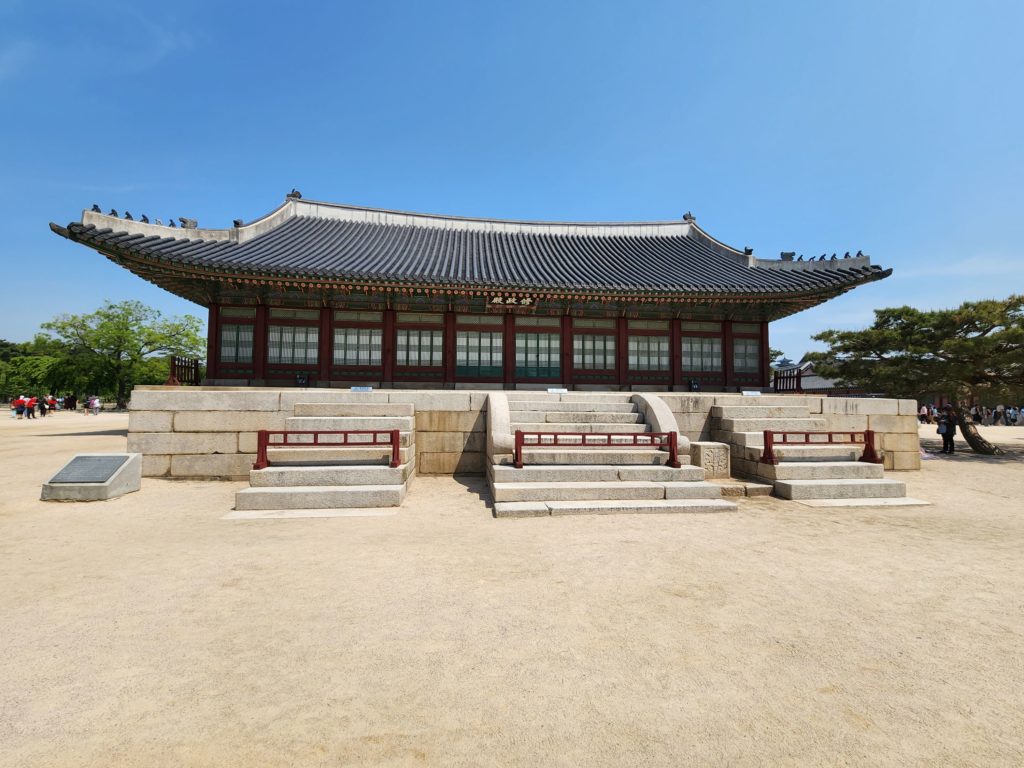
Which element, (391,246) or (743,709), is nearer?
(743,709)

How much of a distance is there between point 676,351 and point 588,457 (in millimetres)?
8862

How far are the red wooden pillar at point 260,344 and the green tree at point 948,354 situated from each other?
23.2 meters

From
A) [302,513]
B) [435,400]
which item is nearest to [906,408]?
[435,400]

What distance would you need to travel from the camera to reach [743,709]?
2.68 meters

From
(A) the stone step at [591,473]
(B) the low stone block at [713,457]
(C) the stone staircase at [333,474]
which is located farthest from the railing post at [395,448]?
(B) the low stone block at [713,457]

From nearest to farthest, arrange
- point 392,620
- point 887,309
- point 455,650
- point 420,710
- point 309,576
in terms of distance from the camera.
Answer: point 420,710
point 455,650
point 392,620
point 309,576
point 887,309

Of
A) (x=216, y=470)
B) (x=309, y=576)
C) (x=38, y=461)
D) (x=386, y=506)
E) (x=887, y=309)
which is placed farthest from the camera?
(x=887, y=309)

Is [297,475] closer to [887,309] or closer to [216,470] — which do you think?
[216,470]

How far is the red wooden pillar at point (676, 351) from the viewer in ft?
52.1

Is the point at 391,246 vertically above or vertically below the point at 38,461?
above

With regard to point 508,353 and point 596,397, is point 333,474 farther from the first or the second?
point 508,353

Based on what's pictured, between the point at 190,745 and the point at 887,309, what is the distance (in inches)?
985

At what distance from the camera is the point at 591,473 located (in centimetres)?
809

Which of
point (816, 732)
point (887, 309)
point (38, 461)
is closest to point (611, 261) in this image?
point (887, 309)
